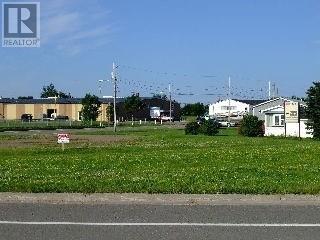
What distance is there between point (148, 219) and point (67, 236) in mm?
1777

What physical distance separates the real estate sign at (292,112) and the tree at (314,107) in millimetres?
4038

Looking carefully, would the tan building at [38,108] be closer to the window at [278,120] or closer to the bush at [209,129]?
the window at [278,120]

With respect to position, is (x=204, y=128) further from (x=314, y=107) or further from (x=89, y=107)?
(x=89, y=107)

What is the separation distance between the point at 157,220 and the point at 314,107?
123 ft

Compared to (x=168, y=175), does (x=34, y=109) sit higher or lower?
higher

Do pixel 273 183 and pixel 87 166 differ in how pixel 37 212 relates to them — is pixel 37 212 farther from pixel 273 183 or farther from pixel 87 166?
pixel 87 166

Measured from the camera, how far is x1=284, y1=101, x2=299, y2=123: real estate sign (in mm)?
49906

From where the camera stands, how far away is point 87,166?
58.1ft

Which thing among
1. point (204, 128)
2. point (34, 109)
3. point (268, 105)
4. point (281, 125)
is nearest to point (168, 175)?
point (204, 128)

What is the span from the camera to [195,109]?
16912 cm

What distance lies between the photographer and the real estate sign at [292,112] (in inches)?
1965

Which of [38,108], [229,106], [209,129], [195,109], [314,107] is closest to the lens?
[314,107]

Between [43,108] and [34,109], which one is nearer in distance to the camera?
[43,108]

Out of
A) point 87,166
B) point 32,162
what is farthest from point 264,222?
point 32,162
